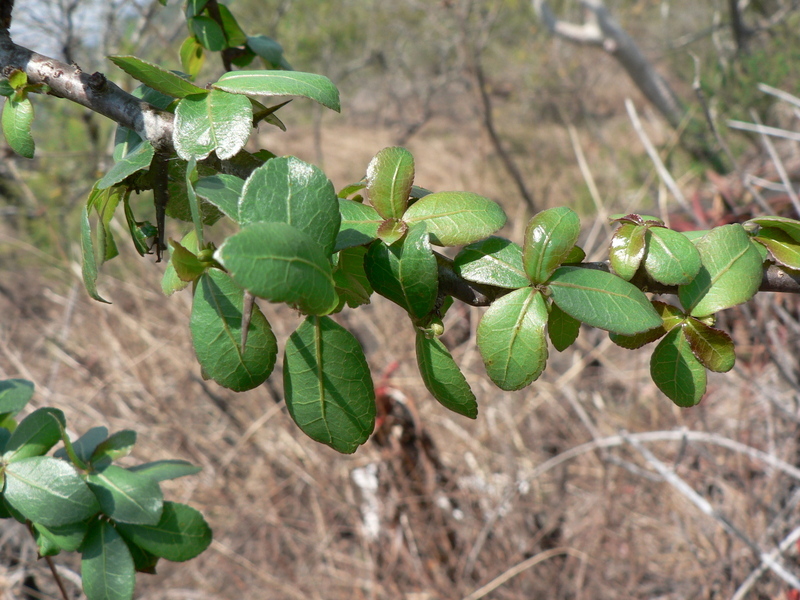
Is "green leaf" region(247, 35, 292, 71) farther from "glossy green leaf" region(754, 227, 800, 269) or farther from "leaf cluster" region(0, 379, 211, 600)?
"glossy green leaf" region(754, 227, 800, 269)

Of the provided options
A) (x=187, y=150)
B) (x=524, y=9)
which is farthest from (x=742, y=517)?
(x=524, y=9)

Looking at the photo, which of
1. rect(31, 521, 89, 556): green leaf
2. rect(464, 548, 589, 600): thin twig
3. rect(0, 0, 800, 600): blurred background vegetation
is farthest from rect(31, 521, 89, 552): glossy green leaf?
rect(464, 548, 589, 600): thin twig

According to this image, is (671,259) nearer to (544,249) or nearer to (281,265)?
(544,249)

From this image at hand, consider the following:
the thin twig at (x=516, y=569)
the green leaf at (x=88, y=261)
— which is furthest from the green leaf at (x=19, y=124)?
the thin twig at (x=516, y=569)

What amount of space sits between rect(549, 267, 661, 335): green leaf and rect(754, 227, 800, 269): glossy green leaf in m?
0.12

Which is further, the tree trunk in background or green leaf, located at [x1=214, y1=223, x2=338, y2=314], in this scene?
the tree trunk in background

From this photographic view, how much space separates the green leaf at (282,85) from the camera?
42cm

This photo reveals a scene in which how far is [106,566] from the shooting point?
552 mm

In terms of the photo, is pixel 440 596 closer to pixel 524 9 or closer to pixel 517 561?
Answer: pixel 517 561

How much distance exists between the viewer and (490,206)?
1.42 feet

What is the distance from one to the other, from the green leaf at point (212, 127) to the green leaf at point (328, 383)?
0.15 m

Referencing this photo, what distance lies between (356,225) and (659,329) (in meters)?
0.24

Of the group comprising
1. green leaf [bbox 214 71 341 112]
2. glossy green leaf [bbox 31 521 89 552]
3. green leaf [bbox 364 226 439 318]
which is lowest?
glossy green leaf [bbox 31 521 89 552]

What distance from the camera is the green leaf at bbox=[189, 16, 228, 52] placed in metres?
0.72
